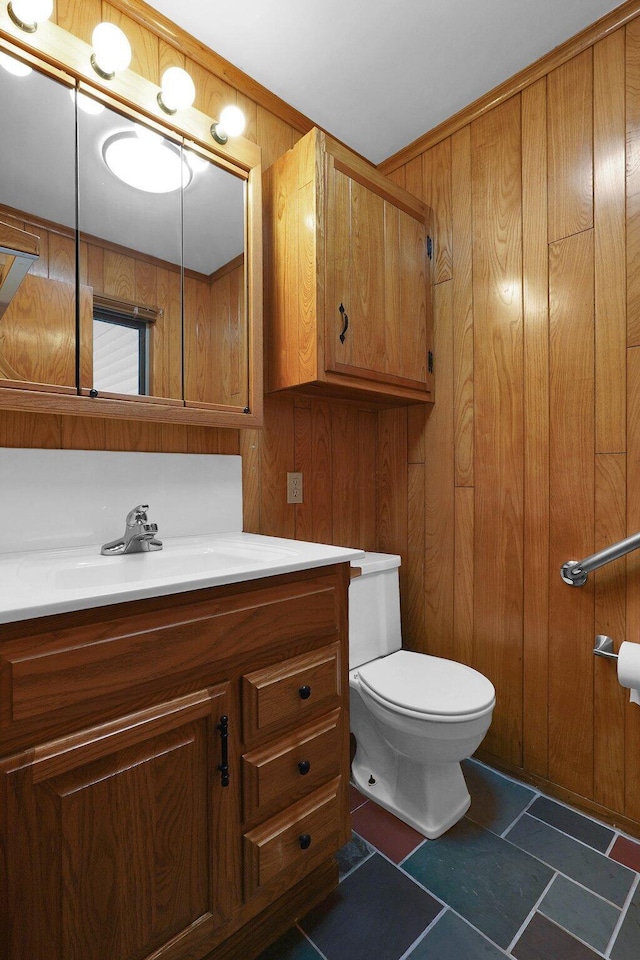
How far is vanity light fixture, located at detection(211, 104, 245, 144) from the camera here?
4.75ft

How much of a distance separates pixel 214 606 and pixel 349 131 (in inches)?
77.8

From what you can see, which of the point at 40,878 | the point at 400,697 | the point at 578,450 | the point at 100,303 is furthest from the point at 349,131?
the point at 40,878

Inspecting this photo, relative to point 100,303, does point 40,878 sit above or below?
below

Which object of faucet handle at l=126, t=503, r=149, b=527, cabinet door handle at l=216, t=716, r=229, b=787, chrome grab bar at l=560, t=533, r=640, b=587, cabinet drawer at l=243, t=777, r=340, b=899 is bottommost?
cabinet drawer at l=243, t=777, r=340, b=899

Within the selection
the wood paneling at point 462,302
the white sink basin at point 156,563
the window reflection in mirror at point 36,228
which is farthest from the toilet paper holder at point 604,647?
the window reflection in mirror at point 36,228

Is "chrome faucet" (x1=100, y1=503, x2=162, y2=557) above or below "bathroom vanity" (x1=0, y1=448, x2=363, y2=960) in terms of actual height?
above

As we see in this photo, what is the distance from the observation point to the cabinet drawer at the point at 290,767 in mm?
1007

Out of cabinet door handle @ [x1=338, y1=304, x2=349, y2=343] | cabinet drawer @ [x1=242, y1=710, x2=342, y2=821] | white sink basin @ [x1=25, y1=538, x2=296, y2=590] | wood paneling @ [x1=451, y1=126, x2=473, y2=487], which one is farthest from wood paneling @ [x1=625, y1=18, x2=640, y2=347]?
cabinet drawer @ [x1=242, y1=710, x2=342, y2=821]

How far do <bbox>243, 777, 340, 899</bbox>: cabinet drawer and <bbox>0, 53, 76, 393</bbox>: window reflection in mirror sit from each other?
1138 mm

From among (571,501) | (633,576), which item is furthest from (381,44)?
(633,576)

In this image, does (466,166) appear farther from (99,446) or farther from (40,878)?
(40,878)

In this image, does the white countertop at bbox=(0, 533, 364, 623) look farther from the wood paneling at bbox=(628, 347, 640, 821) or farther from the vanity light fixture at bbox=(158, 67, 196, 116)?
the vanity light fixture at bbox=(158, 67, 196, 116)

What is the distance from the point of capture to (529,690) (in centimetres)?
167

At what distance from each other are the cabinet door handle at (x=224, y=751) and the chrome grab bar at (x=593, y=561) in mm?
1175
